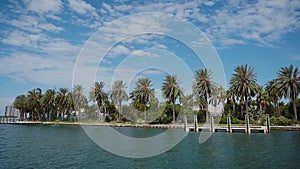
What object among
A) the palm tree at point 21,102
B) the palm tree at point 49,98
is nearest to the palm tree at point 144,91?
the palm tree at point 49,98

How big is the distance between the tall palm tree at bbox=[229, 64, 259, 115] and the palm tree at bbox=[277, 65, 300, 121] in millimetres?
6054

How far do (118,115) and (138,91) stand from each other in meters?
19.7

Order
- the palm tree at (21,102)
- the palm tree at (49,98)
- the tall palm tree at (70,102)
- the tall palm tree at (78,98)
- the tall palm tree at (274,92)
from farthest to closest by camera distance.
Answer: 1. the palm tree at (21,102)
2. the palm tree at (49,98)
3. the tall palm tree at (70,102)
4. the tall palm tree at (78,98)
5. the tall palm tree at (274,92)

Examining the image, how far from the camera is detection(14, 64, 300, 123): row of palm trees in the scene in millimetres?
68312

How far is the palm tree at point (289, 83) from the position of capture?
216 ft

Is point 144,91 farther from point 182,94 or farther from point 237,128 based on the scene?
point 237,128

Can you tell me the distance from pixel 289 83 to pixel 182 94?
102 ft

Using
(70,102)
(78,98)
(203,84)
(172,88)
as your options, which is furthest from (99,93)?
(203,84)

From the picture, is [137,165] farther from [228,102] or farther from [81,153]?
[228,102]

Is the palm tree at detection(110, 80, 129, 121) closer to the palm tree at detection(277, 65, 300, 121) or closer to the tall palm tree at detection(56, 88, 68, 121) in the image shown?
the tall palm tree at detection(56, 88, 68, 121)


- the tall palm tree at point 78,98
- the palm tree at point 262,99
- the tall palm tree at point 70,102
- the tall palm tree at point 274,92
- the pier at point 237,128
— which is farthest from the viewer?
the tall palm tree at point 70,102

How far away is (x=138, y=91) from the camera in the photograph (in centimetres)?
8825

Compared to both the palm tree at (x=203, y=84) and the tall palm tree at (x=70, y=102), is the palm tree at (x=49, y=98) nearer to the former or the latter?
the tall palm tree at (x=70, y=102)

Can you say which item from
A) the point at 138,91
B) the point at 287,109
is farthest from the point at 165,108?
the point at 287,109
